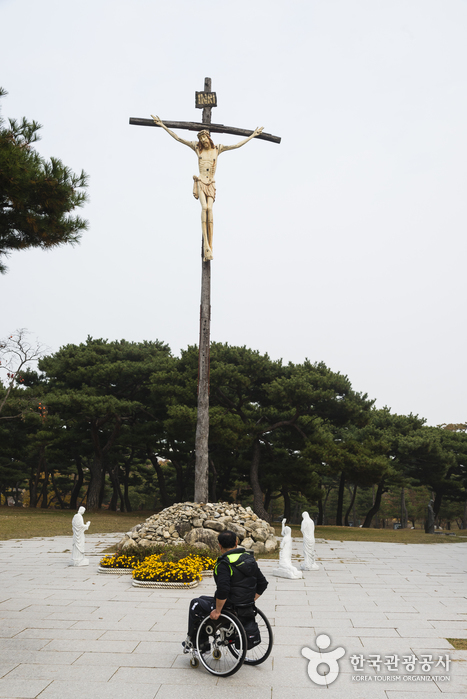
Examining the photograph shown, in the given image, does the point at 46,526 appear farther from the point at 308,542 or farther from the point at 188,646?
the point at 188,646

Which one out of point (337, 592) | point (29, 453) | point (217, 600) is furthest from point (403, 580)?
point (29, 453)

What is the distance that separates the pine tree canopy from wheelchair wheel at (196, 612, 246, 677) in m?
4.78

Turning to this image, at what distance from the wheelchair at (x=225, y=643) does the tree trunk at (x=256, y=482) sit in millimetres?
20683

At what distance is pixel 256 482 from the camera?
83.7 ft

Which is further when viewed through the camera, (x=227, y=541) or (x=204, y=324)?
(x=204, y=324)

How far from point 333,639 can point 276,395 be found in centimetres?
1743

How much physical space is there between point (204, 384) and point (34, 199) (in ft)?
32.7

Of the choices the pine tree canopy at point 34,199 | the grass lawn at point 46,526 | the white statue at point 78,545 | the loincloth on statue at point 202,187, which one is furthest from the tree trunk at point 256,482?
the pine tree canopy at point 34,199

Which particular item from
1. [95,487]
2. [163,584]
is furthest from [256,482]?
[163,584]

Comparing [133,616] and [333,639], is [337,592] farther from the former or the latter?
→ [133,616]

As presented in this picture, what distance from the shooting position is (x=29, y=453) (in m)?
31.8

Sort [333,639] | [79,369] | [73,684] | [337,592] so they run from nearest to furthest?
[73,684] < [333,639] < [337,592] < [79,369]

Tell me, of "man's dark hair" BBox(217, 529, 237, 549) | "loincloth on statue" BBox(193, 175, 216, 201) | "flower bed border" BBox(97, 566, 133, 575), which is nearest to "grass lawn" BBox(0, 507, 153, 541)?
"flower bed border" BBox(97, 566, 133, 575)

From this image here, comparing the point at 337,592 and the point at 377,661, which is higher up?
Result: the point at 377,661
